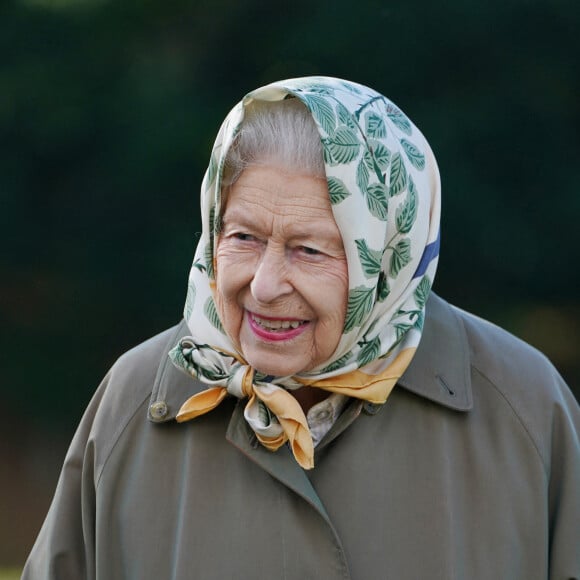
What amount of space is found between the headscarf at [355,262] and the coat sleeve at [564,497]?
356 millimetres

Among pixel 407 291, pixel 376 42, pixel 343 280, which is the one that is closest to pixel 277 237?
pixel 343 280

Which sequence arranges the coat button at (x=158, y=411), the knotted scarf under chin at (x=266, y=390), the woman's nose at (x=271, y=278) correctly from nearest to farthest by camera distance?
the woman's nose at (x=271, y=278)
the knotted scarf under chin at (x=266, y=390)
the coat button at (x=158, y=411)

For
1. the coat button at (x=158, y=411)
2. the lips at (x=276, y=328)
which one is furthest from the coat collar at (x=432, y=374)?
the lips at (x=276, y=328)

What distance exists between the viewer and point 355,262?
8.37ft

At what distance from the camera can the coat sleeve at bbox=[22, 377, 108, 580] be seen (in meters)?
2.80

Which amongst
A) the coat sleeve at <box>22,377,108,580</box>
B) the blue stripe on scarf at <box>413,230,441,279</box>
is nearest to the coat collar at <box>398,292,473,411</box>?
the blue stripe on scarf at <box>413,230,441,279</box>

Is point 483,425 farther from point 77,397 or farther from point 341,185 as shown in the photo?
point 77,397

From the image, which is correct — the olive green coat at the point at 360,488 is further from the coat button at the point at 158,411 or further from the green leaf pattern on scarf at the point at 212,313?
the green leaf pattern on scarf at the point at 212,313

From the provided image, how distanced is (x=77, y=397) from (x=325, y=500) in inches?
164

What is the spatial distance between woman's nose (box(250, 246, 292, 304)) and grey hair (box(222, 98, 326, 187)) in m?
0.17

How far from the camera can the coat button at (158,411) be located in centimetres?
276

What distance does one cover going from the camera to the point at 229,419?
2762 mm

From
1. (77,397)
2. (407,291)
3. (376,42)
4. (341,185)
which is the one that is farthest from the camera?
(77,397)

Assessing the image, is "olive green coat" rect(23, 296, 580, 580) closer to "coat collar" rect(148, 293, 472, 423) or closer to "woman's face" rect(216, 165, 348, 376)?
"coat collar" rect(148, 293, 472, 423)
